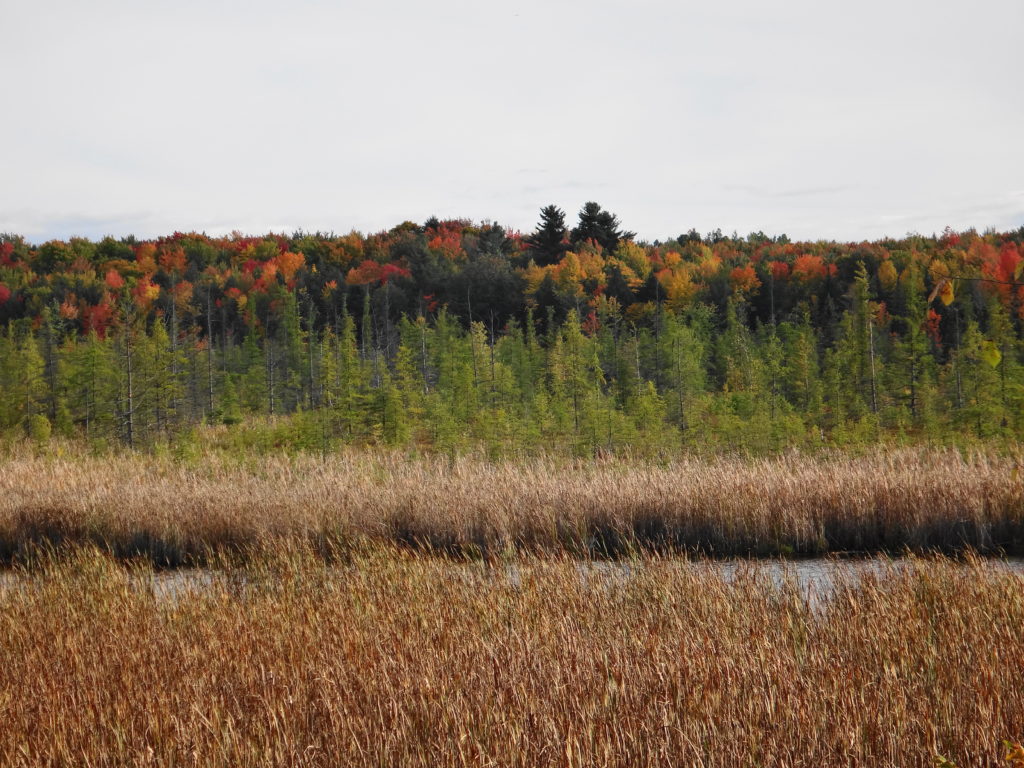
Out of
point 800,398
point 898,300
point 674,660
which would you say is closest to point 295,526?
point 674,660

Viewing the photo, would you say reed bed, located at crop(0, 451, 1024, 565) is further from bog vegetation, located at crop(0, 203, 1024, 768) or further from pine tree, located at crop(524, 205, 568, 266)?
pine tree, located at crop(524, 205, 568, 266)

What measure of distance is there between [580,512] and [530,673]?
6403 millimetres

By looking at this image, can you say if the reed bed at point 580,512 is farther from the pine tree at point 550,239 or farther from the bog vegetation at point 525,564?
the pine tree at point 550,239

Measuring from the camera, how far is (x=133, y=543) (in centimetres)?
1152

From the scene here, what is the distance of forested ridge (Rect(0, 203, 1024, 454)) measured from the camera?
64.6 feet

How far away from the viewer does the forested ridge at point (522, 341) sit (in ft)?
64.6

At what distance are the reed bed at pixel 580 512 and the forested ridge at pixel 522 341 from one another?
2814 mm

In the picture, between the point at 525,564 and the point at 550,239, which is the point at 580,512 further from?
the point at 550,239

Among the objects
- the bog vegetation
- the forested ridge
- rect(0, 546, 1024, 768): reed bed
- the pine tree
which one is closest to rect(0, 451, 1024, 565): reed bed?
the bog vegetation

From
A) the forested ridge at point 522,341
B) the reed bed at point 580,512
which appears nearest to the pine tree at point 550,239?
the forested ridge at point 522,341

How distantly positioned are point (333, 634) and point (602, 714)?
2351mm

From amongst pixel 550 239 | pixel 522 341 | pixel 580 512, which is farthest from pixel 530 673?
pixel 550 239

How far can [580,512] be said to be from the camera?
35.9 feet

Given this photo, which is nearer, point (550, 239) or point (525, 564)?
point (525, 564)
